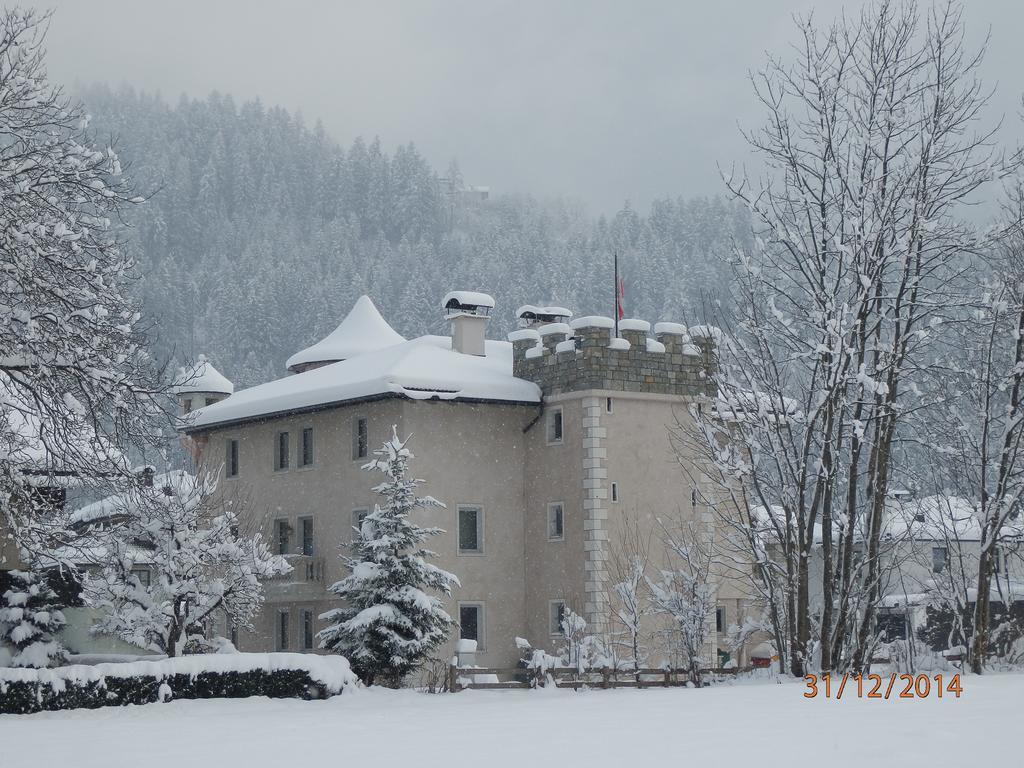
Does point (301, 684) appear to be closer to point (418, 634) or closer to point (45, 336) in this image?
point (418, 634)

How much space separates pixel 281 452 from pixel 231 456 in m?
2.62

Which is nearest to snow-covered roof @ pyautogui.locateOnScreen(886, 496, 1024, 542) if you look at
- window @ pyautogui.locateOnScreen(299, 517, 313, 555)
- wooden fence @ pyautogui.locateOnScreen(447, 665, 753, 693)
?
wooden fence @ pyautogui.locateOnScreen(447, 665, 753, 693)

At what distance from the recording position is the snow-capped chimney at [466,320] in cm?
4056

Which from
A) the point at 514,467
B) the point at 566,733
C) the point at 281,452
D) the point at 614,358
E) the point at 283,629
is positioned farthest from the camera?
the point at 281,452

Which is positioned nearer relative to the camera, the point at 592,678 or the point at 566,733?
the point at 566,733

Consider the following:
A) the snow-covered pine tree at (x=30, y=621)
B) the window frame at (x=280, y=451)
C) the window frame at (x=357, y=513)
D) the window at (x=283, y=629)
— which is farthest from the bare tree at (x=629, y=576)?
the snow-covered pine tree at (x=30, y=621)

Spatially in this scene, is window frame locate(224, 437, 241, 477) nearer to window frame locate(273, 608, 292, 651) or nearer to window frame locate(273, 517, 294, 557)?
window frame locate(273, 517, 294, 557)

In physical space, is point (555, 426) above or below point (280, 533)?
above

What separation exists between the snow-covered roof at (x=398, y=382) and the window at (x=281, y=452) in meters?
1.02

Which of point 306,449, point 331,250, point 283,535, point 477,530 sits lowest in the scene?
point 477,530

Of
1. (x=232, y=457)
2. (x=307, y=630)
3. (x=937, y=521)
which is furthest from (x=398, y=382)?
(x=937, y=521)

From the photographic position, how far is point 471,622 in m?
37.0

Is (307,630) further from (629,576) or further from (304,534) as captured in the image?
(629,576)

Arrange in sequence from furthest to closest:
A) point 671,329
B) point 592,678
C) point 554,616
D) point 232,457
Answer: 1. point 232,457
2. point 671,329
3. point 554,616
4. point 592,678
